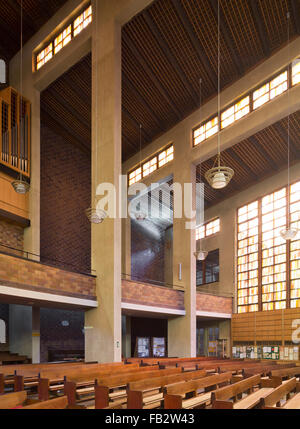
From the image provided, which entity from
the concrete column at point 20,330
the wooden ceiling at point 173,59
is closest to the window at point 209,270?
the wooden ceiling at point 173,59

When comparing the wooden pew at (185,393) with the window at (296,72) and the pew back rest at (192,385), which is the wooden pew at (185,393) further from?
the window at (296,72)

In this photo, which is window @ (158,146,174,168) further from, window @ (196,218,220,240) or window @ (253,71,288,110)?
window @ (196,218,220,240)

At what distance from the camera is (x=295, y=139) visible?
12.3 m

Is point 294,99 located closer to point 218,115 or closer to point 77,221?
point 218,115

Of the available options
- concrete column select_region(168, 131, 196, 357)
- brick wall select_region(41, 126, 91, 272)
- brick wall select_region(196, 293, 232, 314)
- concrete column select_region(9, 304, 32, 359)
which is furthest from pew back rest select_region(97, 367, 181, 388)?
brick wall select_region(196, 293, 232, 314)

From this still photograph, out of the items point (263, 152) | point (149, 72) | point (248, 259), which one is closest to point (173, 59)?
point (149, 72)

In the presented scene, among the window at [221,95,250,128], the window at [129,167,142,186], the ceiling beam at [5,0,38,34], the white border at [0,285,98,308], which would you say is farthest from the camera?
the window at [129,167,142,186]

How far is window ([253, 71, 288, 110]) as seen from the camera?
10.6 metres

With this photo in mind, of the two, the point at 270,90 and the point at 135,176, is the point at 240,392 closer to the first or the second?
the point at 270,90

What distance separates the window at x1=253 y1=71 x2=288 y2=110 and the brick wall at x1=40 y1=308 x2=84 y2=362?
8421mm

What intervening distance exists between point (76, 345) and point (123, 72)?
841 cm

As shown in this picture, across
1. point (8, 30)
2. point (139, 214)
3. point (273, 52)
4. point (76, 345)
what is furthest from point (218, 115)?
point (76, 345)

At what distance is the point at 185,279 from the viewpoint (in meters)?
12.3

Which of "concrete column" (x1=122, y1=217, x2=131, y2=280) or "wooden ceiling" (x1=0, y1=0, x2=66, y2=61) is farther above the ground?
"wooden ceiling" (x1=0, y1=0, x2=66, y2=61)
